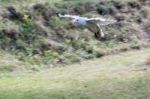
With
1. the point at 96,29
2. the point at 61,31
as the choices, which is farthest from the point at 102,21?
the point at 61,31

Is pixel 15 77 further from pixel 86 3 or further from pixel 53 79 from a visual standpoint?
pixel 86 3

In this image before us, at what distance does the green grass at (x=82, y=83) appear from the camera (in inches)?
309

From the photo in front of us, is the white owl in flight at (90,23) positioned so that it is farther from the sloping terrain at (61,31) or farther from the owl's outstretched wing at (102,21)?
the sloping terrain at (61,31)

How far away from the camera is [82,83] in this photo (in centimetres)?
863

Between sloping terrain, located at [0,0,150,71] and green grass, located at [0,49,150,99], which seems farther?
sloping terrain, located at [0,0,150,71]

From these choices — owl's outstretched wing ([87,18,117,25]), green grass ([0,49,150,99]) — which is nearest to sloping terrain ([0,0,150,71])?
owl's outstretched wing ([87,18,117,25])

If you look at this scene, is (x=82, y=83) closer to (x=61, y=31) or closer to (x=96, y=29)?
(x=61, y=31)

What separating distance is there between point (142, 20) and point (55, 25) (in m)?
3.20

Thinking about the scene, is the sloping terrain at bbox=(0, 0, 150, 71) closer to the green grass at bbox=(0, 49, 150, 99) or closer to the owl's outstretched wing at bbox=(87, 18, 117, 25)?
the owl's outstretched wing at bbox=(87, 18, 117, 25)

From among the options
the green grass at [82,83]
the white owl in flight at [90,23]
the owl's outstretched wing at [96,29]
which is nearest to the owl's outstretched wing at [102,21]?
the white owl in flight at [90,23]

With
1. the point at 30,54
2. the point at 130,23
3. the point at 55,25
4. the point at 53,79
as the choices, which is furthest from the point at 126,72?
the point at 130,23

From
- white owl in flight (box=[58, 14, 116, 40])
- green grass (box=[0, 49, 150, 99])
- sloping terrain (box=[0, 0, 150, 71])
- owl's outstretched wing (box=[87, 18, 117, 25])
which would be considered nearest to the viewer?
green grass (box=[0, 49, 150, 99])

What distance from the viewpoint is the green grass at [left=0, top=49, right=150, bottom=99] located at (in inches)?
309

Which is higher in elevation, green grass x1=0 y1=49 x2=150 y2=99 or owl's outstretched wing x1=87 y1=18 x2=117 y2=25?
owl's outstretched wing x1=87 y1=18 x2=117 y2=25
